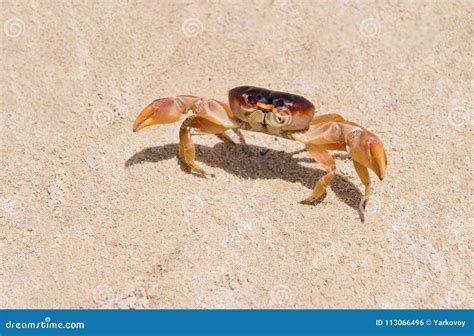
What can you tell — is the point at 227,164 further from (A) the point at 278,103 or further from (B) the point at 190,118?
(A) the point at 278,103

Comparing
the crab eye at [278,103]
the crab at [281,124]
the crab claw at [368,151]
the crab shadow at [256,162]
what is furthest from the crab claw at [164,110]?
the crab claw at [368,151]

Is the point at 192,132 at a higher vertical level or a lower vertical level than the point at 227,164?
higher

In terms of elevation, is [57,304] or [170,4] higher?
[170,4]

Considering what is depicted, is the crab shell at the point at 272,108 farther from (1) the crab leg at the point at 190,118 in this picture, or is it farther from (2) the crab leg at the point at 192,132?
(2) the crab leg at the point at 192,132

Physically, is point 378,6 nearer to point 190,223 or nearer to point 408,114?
point 408,114

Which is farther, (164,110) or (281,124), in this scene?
(164,110)

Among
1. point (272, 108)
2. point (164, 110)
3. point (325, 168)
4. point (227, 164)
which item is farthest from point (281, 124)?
point (164, 110)

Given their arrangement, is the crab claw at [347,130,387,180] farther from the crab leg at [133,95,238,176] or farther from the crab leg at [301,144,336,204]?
the crab leg at [133,95,238,176]

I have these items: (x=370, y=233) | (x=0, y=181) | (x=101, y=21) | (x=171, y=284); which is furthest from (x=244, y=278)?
(x=101, y=21)
